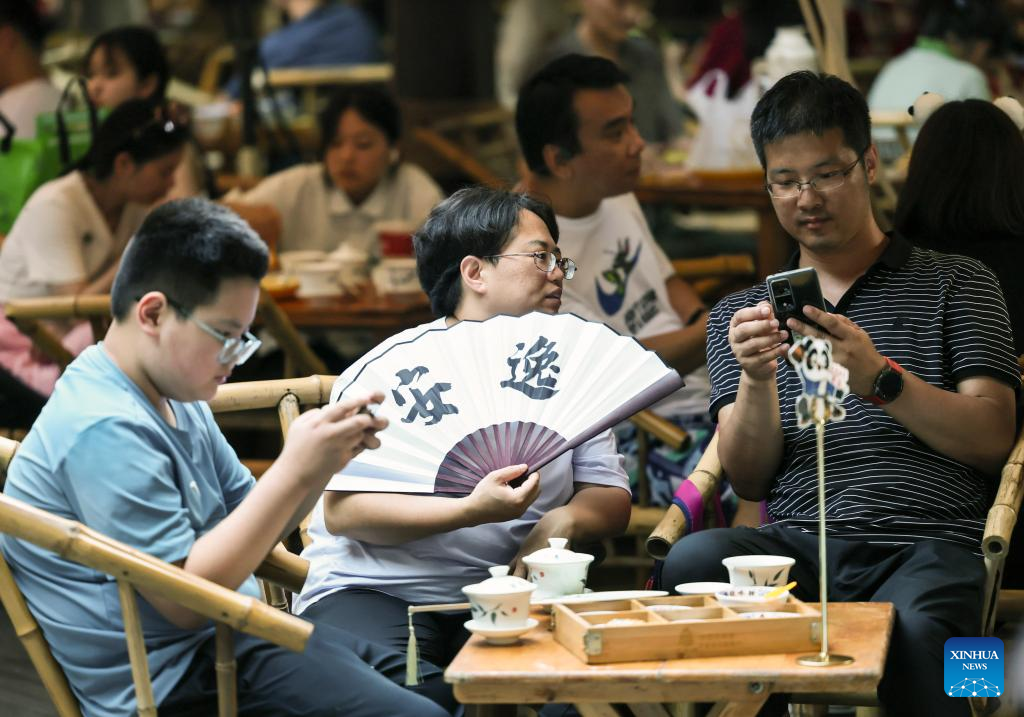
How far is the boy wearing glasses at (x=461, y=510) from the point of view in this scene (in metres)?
2.46

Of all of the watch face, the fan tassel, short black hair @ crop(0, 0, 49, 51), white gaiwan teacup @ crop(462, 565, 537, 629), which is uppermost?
short black hair @ crop(0, 0, 49, 51)

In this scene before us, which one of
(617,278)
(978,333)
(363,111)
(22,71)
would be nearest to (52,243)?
(363,111)

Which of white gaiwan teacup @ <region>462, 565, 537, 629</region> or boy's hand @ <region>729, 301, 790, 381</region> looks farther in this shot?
boy's hand @ <region>729, 301, 790, 381</region>

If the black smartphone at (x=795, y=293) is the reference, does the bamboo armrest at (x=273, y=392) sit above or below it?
below

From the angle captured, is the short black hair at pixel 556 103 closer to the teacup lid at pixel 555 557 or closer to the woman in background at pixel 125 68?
the teacup lid at pixel 555 557

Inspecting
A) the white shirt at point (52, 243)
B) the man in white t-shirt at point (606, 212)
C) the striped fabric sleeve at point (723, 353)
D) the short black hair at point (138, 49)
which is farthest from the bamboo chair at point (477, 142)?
the striped fabric sleeve at point (723, 353)

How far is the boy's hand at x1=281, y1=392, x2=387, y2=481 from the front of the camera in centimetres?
205

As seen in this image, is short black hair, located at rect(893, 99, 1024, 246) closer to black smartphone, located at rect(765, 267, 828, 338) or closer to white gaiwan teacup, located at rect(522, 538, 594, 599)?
black smartphone, located at rect(765, 267, 828, 338)

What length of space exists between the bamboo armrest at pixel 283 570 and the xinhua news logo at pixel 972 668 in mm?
1064

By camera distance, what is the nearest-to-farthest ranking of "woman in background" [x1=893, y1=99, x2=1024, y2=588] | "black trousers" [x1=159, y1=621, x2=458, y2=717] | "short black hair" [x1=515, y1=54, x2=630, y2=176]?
"black trousers" [x1=159, y1=621, x2=458, y2=717] → "woman in background" [x1=893, y1=99, x2=1024, y2=588] → "short black hair" [x1=515, y1=54, x2=630, y2=176]

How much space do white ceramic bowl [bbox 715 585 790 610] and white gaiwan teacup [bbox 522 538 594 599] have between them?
21cm

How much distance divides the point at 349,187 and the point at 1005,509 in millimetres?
2993

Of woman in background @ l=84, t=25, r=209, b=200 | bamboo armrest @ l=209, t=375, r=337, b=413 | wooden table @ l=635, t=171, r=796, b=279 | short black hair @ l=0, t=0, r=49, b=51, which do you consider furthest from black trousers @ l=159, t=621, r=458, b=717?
short black hair @ l=0, t=0, r=49, b=51

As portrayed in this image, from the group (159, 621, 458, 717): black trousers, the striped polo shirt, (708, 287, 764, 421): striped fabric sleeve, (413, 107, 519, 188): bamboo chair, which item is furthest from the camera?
(413, 107, 519, 188): bamboo chair
